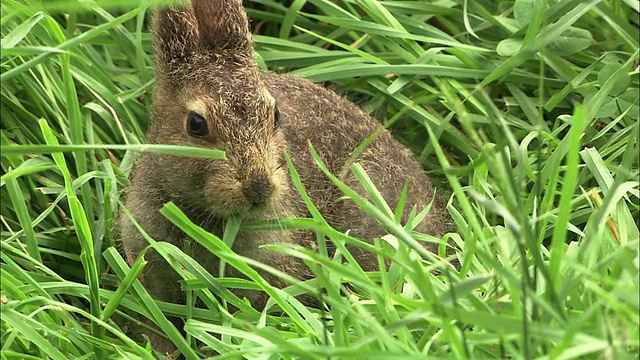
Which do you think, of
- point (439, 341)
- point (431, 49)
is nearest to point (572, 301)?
point (439, 341)

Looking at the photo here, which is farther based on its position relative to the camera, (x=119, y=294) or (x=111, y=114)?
(x=111, y=114)

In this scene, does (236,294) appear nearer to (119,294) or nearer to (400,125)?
(119,294)

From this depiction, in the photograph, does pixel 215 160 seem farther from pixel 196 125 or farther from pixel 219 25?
pixel 219 25

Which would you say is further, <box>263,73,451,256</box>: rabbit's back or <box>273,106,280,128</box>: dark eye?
<box>263,73,451,256</box>: rabbit's back

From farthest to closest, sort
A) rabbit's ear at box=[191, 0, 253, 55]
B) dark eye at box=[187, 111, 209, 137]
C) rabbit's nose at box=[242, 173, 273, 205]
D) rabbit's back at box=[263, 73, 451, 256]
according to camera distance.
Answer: rabbit's back at box=[263, 73, 451, 256], rabbit's ear at box=[191, 0, 253, 55], dark eye at box=[187, 111, 209, 137], rabbit's nose at box=[242, 173, 273, 205]

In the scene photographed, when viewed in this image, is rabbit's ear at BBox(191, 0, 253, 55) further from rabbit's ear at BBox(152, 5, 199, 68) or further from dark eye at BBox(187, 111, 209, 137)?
dark eye at BBox(187, 111, 209, 137)

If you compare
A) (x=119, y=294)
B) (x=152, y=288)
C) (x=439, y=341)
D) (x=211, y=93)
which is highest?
(x=211, y=93)

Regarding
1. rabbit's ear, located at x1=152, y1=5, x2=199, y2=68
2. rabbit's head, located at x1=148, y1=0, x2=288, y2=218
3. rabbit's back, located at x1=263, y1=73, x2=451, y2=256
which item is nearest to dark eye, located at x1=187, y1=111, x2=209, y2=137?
rabbit's head, located at x1=148, y1=0, x2=288, y2=218
